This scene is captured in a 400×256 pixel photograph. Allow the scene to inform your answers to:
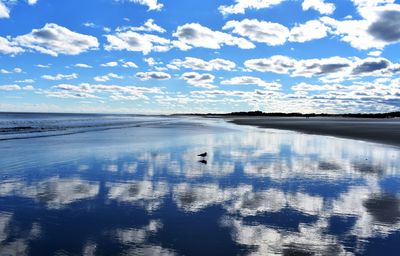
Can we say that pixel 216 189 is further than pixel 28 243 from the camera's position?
Yes

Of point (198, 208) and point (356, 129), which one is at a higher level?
point (356, 129)

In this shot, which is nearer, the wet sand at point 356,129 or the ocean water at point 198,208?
the ocean water at point 198,208

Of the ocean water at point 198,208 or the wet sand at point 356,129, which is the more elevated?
the wet sand at point 356,129

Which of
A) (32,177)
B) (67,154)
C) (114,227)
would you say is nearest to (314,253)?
(114,227)

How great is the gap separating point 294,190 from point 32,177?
8.64 m

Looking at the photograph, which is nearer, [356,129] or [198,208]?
[198,208]

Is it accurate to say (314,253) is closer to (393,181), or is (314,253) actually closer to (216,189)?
(216,189)

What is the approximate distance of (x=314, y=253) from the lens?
6215 mm

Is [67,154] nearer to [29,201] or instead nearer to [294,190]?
[29,201]

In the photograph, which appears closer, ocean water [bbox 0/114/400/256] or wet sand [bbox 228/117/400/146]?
ocean water [bbox 0/114/400/256]

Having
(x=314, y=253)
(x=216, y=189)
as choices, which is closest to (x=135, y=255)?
(x=314, y=253)

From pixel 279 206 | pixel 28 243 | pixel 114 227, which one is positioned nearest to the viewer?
pixel 28 243

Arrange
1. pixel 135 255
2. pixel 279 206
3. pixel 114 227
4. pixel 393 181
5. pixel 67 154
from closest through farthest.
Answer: pixel 135 255 < pixel 114 227 < pixel 279 206 < pixel 393 181 < pixel 67 154

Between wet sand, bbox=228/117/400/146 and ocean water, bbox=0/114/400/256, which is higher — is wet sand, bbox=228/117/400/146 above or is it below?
above
